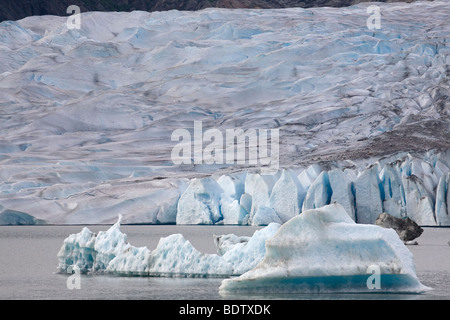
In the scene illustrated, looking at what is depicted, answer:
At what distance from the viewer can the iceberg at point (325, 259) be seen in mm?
11930

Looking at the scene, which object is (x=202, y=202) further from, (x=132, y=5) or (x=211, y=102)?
(x=132, y=5)

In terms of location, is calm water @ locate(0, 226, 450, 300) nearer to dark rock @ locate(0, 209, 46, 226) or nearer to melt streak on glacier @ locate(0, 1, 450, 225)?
melt streak on glacier @ locate(0, 1, 450, 225)

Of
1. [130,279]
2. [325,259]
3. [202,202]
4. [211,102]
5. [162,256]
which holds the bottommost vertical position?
[130,279]

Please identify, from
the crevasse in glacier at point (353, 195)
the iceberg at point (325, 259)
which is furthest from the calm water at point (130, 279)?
the crevasse in glacier at point (353, 195)

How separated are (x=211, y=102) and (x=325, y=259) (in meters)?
32.9

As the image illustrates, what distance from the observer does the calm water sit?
1316cm

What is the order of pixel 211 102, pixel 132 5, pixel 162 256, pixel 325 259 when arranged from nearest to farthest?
pixel 325 259, pixel 162 256, pixel 211 102, pixel 132 5

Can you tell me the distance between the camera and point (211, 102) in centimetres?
4447

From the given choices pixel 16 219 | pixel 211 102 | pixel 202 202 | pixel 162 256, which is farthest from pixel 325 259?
pixel 211 102

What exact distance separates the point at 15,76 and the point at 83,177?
1618 cm

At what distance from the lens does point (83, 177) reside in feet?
112

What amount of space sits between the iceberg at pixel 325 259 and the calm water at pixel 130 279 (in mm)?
202

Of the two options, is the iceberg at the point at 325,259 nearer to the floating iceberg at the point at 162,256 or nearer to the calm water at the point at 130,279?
the calm water at the point at 130,279

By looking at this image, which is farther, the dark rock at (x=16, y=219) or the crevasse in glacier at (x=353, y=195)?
the dark rock at (x=16, y=219)
